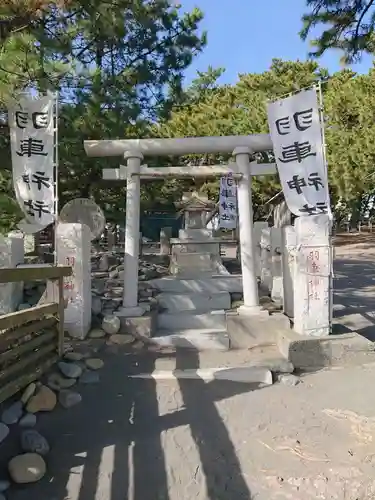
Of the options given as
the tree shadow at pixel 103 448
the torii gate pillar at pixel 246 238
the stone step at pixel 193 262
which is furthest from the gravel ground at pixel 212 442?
the stone step at pixel 193 262

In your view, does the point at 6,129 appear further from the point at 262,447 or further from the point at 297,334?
the point at 262,447

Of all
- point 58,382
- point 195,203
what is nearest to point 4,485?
point 58,382

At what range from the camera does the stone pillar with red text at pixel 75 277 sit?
19.2ft

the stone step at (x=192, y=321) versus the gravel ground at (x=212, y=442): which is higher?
the stone step at (x=192, y=321)

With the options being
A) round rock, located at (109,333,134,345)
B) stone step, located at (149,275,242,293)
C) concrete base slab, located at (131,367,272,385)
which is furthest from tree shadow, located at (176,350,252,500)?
stone step, located at (149,275,242,293)

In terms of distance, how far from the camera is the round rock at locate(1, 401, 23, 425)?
11.8 ft

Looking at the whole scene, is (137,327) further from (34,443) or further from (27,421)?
(34,443)

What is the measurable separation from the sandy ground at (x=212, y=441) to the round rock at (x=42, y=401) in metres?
0.10

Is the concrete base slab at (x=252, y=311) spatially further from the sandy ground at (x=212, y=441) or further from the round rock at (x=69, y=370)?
the round rock at (x=69, y=370)

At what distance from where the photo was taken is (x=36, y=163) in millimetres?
5703

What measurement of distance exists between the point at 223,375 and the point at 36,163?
3519mm

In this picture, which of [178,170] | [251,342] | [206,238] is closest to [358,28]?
[178,170]

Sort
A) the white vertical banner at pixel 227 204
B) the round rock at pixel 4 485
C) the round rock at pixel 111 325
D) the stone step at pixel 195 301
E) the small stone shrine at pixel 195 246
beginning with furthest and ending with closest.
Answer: the white vertical banner at pixel 227 204 < the small stone shrine at pixel 195 246 < the stone step at pixel 195 301 < the round rock at pixel 111 325 < the round rock at pixel 4 485

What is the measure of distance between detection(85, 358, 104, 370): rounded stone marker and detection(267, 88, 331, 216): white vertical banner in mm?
3071
